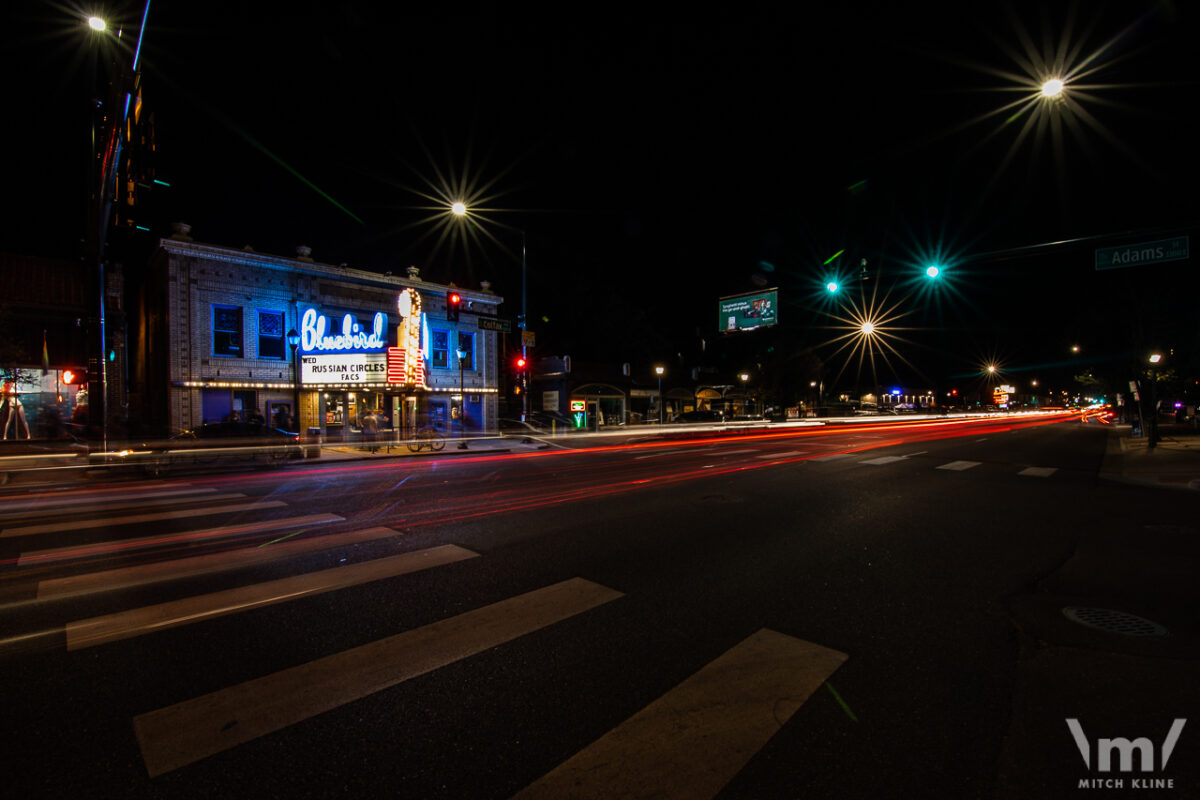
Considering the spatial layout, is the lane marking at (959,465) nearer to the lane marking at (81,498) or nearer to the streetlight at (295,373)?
the lane marking at (81,498)

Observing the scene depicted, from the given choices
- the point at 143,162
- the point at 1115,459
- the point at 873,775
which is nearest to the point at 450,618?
the point at 873,775

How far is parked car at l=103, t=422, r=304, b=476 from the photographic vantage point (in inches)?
562

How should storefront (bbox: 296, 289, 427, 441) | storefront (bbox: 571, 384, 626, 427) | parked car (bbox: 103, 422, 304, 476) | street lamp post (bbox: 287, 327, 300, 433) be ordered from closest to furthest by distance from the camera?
parked car (bbox: 103, 422, 304, 476) < storefront (bbox: 296, 289, 427, 441) < street lamp post (bbox: 287, 327, 300, 433) < storefront (bbox: 571, 384, 626, 427)

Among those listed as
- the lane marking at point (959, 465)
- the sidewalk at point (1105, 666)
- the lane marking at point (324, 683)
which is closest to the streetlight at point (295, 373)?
the lane marking at point (324, 683)

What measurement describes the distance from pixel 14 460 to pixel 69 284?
16.5 metres

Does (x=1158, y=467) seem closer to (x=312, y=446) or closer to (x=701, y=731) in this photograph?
(x=701, y=731)

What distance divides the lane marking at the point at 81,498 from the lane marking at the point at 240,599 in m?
6.93

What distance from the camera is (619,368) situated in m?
42.5

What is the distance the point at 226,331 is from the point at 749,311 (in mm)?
25733

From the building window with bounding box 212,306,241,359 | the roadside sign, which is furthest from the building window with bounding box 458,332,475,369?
the building window with bounding box 212,306,241,359

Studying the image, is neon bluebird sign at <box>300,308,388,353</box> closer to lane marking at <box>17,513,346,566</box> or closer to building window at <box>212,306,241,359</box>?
building window at <box>212,306,241,359</box>

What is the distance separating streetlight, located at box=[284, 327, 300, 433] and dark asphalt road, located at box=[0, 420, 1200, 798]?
15779 millimetres

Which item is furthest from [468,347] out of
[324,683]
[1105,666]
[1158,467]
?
[1105,666]

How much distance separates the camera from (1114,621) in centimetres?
411
